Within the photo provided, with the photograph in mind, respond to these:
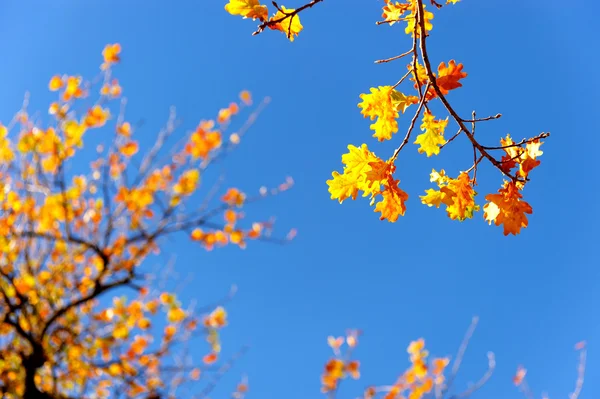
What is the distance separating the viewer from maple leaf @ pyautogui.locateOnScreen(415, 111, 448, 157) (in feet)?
6.18

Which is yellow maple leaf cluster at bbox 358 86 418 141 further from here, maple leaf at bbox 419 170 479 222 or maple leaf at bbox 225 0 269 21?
maple leaf at bbox 225 0 269 21

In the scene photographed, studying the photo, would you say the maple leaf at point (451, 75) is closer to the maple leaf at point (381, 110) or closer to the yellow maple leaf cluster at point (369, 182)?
the maple leaf at point (381, 110)

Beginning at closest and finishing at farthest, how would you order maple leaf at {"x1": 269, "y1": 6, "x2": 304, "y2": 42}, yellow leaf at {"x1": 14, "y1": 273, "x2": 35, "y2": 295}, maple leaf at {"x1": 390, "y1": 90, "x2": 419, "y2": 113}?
1. maple leaf at {"x1": 269, "y1": 6, "x2": 304, "y2": 42}
2. maple leaf at {"x1": 390, "y1": 90, "x2": 419, "y2": 113}
3. yellow leaf at {"x1": 14, "y1": 273, "x2": 35, "y2": 295}

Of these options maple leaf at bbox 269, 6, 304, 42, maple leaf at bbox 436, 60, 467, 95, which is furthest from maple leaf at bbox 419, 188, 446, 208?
maple leaf at bbox 269, 6, 304, 42

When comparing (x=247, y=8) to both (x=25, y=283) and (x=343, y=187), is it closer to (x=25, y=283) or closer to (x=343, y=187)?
(x=343, y=187)

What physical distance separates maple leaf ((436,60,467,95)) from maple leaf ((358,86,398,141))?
0.73ft

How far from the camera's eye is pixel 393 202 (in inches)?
70.0

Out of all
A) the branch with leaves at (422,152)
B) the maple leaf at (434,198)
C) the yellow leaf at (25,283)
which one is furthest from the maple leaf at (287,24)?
the yellow leaf at (25,283)

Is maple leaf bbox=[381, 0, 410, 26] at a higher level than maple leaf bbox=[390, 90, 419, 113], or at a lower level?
higher

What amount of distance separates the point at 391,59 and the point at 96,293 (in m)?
4.79

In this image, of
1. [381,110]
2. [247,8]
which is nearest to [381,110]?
[381,110]

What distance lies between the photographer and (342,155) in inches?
70.6

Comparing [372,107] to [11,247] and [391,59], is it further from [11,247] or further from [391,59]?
→ [11,247]

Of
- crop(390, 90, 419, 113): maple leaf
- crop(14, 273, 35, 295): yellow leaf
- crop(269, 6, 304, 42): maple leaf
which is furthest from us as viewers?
crop(14, 273, 35, 295): yellow leaf
